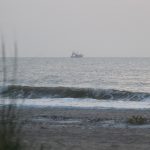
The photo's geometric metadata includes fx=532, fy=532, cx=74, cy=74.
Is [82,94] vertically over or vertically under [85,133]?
under

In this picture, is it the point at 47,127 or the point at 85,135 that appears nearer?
the point at 85,135

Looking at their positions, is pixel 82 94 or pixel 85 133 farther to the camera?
pixel 82 94

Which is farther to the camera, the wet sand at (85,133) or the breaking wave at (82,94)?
the breaking wave at (82,94)

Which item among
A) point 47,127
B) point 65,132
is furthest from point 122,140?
point 47,127

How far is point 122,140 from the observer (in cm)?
1245

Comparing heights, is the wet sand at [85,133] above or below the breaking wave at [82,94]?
above

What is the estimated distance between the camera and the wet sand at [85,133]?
37.0 ft

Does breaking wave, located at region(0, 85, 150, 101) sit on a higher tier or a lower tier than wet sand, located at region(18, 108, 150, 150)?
lower

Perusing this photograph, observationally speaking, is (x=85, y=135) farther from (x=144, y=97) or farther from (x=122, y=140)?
(x=144, y=97)

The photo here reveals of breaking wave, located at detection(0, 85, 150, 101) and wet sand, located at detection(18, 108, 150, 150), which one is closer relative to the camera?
wet sand, located at detection(18, 108, 150, 150)

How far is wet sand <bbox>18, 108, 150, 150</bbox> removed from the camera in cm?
1127

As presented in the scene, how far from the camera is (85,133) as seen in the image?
45.0ft
